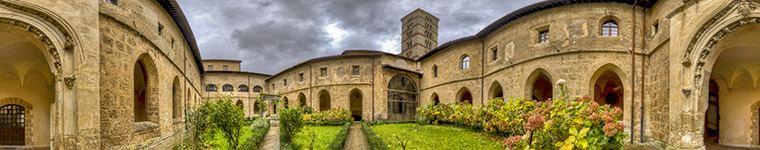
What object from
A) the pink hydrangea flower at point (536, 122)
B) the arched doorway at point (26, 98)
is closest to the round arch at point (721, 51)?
the pink hydrangea flower at point (536, 122)

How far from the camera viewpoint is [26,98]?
362 inches

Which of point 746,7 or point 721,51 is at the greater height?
point 746,7

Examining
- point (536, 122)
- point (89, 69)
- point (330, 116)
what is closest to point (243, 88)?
point (330, 116)

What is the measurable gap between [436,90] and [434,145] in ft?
38.6

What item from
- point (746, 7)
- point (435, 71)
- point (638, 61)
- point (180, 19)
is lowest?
point (435, 71)

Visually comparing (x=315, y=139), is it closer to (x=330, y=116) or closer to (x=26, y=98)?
(x=330, y=116)

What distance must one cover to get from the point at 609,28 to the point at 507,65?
13.9ft

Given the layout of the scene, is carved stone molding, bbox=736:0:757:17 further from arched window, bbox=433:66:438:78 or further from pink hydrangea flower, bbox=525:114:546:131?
arched window, bbox=433:66:438:78

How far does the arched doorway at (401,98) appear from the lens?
74.1ft

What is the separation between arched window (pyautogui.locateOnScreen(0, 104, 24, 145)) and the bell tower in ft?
116

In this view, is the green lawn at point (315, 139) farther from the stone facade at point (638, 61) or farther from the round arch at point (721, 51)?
the round arch at point (721, 51)

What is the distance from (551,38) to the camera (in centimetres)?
1220

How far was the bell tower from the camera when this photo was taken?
4141 cm

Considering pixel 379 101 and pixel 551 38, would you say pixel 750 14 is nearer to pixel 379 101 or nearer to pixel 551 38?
pixel 551 38
